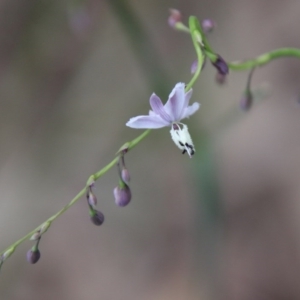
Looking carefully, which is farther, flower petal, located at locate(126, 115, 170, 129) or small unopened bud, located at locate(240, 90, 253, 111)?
small unopened bud, located at locate(240, 90, 253, 111)

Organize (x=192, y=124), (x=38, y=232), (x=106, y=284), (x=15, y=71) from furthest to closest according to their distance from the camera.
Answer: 1. (x=15, y=71)
2. (x=106, y=284)
3. (x=192, y=124)
4. (x=38, y=232)

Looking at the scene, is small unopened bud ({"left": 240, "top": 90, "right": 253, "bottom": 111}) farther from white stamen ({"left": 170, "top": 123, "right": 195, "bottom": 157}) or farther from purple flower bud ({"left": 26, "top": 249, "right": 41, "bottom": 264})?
purple flower bud ({"left": 26, "top": 249, "right": 41, "bottom": 264})

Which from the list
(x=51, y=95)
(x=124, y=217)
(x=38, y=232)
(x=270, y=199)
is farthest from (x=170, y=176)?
(x=38, y=232)

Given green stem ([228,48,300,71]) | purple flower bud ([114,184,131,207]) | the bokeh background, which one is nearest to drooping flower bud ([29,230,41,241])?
purple flower bud ([114,184,131,207])

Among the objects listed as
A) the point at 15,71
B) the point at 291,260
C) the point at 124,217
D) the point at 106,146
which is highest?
the point at 15,71

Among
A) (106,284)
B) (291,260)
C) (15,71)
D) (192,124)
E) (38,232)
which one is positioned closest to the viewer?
(38,232)

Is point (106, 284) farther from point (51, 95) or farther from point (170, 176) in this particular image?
point (51, 95)

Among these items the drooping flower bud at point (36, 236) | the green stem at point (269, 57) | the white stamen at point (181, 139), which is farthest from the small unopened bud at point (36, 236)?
the green stem at point (269, 57)

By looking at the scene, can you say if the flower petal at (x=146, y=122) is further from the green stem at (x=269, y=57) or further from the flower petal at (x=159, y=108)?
the green stem at (x=269, y=57)

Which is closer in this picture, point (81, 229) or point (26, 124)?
point (81, 229)
